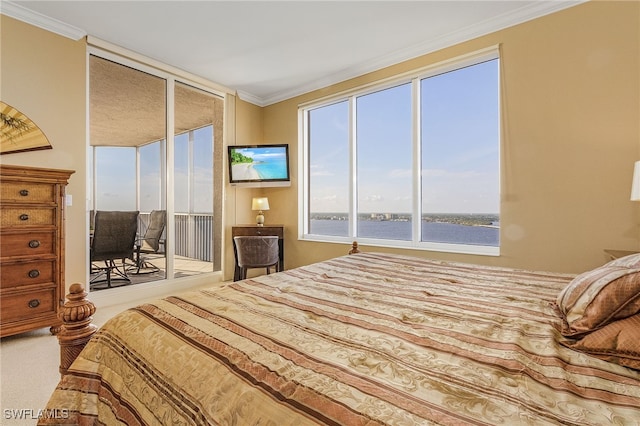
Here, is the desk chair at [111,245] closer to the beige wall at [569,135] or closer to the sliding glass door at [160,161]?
the sliding glass door at [160,161]

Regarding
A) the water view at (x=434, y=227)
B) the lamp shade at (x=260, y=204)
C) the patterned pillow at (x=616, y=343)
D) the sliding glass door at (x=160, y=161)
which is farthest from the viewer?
the lamp shade at (x=260, y=204)

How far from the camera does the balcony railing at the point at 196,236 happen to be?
455cm

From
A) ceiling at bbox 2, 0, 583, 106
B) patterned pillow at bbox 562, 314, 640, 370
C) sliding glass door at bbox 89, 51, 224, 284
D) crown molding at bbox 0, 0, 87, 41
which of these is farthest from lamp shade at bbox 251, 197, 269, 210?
patterned pillow at bbox 562, 314, 640, 370

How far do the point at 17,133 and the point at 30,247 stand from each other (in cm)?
109

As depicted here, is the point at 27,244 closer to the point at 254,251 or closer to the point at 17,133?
the point at 17,133

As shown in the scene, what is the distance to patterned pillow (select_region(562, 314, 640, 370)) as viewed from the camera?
2.65ft

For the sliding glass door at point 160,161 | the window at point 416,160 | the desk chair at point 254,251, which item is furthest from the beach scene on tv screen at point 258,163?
the desk chair at point 254,251

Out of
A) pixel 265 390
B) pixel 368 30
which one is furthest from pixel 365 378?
pixel 368 30

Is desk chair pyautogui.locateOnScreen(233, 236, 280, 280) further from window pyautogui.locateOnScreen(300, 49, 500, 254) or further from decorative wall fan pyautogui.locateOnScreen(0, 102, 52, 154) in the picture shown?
decorative wall fan pyautogui.locateOnScreen(0, 102, 52, 154)

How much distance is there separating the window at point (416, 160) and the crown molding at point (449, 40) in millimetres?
208

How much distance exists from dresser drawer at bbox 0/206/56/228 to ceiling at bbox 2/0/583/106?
1.80 meters

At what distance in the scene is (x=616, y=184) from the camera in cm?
246

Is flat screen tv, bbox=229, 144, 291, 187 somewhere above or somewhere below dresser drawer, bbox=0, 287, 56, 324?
above

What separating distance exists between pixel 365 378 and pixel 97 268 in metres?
3.79
